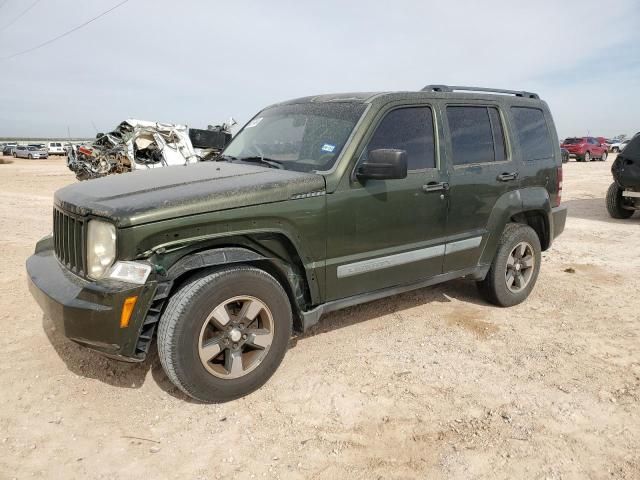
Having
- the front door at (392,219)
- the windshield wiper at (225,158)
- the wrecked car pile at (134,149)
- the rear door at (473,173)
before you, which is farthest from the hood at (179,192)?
the wrecked car pile at (134,149)

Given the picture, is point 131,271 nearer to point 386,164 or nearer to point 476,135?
point 386,164

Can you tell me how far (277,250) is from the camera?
3.23 metres

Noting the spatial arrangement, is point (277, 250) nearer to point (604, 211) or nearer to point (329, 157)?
point (329, 157)

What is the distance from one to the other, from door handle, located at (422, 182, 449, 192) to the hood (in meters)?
0.96

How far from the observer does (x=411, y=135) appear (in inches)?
151

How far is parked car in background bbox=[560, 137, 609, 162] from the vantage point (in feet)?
100

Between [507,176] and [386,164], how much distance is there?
1732 mm

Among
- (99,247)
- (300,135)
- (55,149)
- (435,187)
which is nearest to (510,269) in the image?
(435,187)

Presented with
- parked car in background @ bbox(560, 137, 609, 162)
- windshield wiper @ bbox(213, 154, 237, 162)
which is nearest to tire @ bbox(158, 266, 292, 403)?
windshield wiper @ bbox(213, 154, 237, 162)

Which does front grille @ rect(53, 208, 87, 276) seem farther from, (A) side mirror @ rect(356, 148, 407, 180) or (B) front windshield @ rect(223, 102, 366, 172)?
(A) side mirror @ rect(356, 148, 407, 180)

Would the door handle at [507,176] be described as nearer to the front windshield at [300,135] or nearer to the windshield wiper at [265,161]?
the front windshield at [300,135]

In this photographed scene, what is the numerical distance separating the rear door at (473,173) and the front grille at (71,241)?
108 inches

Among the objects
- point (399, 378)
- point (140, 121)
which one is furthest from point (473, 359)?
point (140, 121)

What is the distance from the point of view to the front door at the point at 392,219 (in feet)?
11.2
